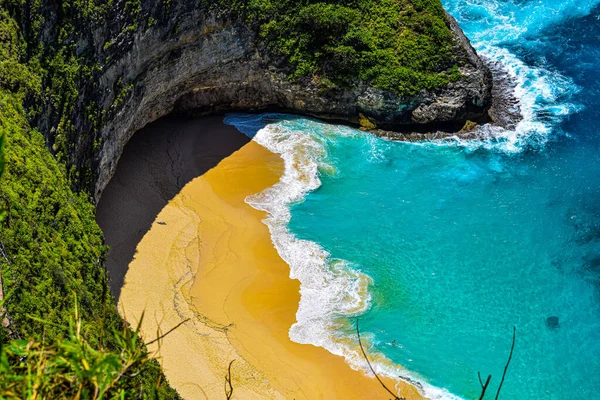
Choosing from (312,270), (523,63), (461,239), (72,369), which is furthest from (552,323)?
(72,369)

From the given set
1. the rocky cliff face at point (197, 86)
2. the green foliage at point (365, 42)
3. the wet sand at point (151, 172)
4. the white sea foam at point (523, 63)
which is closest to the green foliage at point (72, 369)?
the rocky cliff face at point (197, 86)

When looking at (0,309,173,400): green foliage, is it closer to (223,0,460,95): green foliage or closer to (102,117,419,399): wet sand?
(102,117,419,399): wet sand

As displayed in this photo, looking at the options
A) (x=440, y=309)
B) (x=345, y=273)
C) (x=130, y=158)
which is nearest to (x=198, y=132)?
(x=130, y=158)

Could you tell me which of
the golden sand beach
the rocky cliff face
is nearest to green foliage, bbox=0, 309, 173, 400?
the golden sand beach

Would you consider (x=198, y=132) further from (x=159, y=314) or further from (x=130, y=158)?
(x=159, y=314)

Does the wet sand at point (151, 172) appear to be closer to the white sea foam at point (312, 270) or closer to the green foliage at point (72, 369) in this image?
the white sea foam at point (312, 270)
